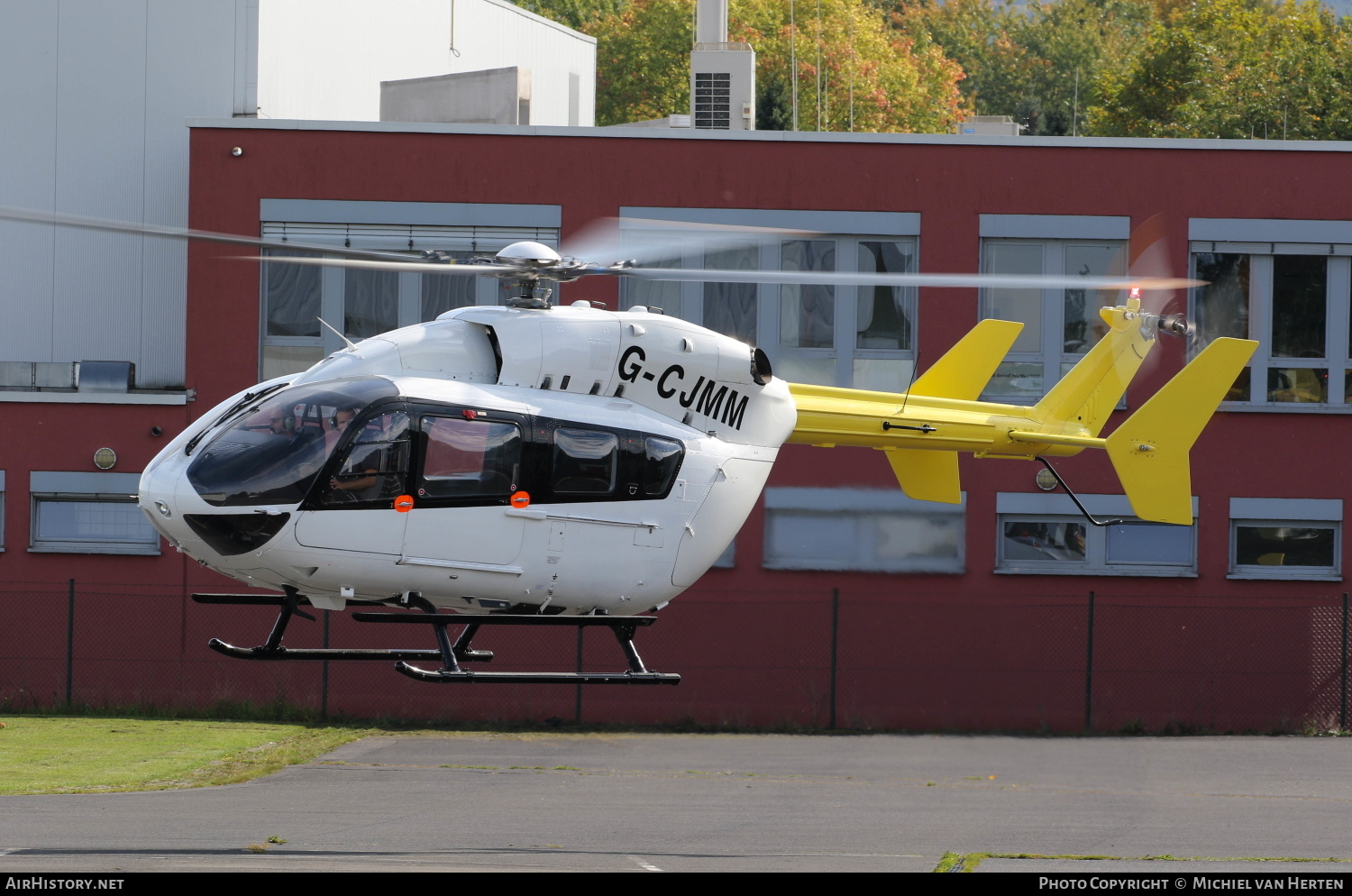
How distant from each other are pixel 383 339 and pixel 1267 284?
15.8m

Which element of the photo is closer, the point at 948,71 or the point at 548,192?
the point at 548,192

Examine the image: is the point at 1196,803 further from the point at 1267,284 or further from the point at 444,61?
the point at 444,61

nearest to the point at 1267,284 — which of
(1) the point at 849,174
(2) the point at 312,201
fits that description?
(1) the point at 849,174

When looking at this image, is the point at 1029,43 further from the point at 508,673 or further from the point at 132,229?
the point at 132,229

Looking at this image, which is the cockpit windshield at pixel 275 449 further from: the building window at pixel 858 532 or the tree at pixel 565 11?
the tree at pixel 565 11

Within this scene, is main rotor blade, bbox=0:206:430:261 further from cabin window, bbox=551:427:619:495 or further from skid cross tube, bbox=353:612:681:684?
skid cross tube, bbox=353:612:681:684

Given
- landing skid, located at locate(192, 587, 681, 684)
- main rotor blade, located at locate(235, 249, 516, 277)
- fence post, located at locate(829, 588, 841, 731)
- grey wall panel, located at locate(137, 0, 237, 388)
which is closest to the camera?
main rotor blade, located at locate(235, 249, 516, 277)

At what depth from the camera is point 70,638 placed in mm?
23516

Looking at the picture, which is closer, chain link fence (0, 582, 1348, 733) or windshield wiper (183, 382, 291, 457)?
windshield wiper (183, 382, 291, 457)

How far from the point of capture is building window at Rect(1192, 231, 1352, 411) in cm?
2342

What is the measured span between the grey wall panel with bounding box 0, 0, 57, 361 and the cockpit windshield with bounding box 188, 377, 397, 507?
15.7m

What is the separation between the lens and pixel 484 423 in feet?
38.3

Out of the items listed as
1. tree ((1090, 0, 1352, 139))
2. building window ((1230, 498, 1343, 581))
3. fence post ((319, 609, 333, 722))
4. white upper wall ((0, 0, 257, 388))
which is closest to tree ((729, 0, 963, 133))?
tree ((1090, 0, 1352, 139))

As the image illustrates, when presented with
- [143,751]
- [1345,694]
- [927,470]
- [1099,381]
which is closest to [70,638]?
[143,751]
